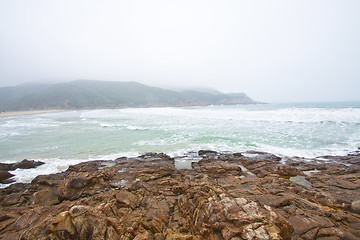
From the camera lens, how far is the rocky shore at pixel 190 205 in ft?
11.2

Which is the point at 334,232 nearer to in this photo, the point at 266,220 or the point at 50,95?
the point at 266,220

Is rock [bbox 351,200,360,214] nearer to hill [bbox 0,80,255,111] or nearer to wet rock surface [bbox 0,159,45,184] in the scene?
wet rock surface [bbox 0,159,45,184]

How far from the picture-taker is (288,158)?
10.4 m

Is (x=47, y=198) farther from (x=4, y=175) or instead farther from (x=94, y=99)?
(x=94, y=99)

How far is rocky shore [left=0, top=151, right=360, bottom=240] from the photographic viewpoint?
11.2ft

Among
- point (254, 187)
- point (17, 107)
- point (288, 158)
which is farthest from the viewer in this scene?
point (17, 107)

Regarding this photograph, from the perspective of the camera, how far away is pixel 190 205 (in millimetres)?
4613

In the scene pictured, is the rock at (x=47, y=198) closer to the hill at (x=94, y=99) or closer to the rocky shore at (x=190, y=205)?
the rocky shore at (x=190, y=205)

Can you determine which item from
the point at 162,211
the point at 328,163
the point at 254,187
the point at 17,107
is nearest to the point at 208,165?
the point at 254,187

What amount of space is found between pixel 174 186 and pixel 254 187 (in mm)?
3233

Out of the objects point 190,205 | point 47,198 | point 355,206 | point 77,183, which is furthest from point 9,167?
point 355,206

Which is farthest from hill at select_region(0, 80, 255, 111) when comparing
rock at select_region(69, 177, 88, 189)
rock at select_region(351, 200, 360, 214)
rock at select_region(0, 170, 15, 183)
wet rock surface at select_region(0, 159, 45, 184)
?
rock at select_region(351, 200, 360, 214)

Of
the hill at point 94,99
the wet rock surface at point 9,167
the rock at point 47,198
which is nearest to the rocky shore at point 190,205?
the rock at point 47,198

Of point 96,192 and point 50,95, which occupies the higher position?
point 50,95
